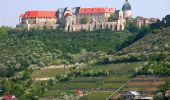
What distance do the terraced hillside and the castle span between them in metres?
18.0

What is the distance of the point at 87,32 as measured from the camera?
128 metres

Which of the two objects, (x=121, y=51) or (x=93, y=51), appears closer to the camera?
(x=121, y=51)

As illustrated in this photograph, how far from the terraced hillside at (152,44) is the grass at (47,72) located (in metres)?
8.54

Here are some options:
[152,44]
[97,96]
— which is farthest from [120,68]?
[152,44]

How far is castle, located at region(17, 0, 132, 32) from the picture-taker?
129500 millimetres

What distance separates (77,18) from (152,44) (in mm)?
31256

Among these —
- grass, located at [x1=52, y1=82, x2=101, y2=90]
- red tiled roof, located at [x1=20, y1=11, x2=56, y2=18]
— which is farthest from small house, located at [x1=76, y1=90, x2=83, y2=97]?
red tiled roof, located at [x1=20, y1=11, x2=56, y2=18]

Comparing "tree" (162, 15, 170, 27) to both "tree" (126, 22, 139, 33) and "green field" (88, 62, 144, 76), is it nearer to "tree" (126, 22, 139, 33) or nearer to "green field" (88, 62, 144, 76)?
"tree" (126, 22, 139, 33)

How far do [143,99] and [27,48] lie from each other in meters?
40.7

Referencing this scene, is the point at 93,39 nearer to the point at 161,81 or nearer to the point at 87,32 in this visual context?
the point at 87,32

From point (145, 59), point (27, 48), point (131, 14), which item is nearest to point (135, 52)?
point (145, 59)

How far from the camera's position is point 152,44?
104 m

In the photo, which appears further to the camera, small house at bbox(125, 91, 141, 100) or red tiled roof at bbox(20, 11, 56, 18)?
red tiled roof at bbox(20, 11, 56, 18)

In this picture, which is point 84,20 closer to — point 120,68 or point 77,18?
point 77,18
